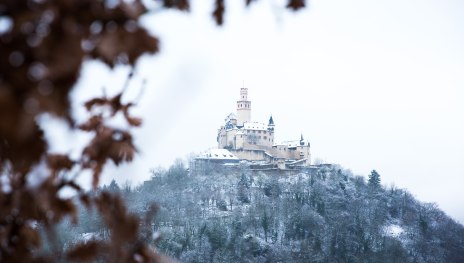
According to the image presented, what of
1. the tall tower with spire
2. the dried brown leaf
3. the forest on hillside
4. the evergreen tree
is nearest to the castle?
the tall tower with spire

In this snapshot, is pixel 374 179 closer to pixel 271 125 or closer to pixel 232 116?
pixel 271 125

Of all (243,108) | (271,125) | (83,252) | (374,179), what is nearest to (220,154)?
(271,125)

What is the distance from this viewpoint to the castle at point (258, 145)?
2950 inches

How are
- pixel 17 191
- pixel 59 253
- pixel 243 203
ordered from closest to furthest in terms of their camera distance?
→ pixel 17 191
pixel 59 253
pixel 243 203

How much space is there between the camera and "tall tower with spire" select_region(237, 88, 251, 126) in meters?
80.5

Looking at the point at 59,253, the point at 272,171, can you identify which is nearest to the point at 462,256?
the point at 272,171

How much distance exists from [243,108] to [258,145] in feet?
26.9

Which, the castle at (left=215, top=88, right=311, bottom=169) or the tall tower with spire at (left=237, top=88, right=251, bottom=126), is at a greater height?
the tall tower with spire at (left=237, top=88, right=251, bottom=126)

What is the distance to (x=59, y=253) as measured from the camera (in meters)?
1.93

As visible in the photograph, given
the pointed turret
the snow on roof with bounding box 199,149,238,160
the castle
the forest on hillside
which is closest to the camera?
the forest on hillside

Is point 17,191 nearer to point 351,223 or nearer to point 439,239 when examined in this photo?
point 351,223

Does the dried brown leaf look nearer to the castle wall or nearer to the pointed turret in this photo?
the castle wall

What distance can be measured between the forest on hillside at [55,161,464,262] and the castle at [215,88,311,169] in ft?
8.28

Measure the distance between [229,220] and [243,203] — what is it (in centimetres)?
548
